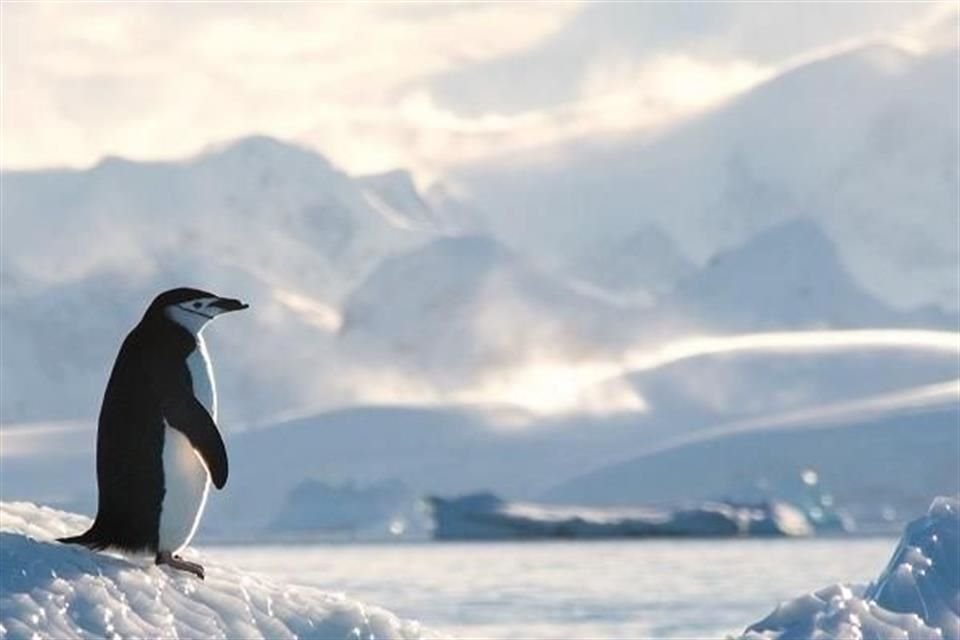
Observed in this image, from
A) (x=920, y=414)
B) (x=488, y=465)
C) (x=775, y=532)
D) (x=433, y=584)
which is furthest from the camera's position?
(x=488, y=465)

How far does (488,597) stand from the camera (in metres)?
27.2

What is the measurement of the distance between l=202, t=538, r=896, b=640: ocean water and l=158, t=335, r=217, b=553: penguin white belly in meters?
6.06

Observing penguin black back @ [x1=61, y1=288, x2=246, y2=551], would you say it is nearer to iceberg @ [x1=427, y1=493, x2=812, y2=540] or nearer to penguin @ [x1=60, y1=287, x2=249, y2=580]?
penguin @ [x1=60, y1=287, x2=249, y2=580]

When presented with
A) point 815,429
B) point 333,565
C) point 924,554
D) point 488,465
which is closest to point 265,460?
point 488,465

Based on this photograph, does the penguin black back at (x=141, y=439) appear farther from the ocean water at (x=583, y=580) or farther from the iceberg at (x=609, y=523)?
the iceberg at (x=609, y=523)

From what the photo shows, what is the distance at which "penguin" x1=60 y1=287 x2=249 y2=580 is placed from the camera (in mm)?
9328

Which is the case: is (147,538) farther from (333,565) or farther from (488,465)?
(488,465)

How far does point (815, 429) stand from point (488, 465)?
17651 mm

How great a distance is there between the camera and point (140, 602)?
877cm

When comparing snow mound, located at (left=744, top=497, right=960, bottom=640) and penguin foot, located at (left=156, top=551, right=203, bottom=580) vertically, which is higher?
snow mound, located at (left=744, top=497, right=960, bottom=640)

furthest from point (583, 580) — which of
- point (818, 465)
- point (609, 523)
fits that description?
point (818, 465)


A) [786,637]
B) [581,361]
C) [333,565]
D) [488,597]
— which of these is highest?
[581,361]

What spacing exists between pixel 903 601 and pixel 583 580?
2279 centimetres

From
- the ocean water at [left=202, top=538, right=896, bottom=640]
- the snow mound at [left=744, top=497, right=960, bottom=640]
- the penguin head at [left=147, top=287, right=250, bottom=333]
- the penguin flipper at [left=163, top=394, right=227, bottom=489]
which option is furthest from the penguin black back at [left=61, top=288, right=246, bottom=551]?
the ocean water at [left=202, top=538, right=896, bottom=640]
